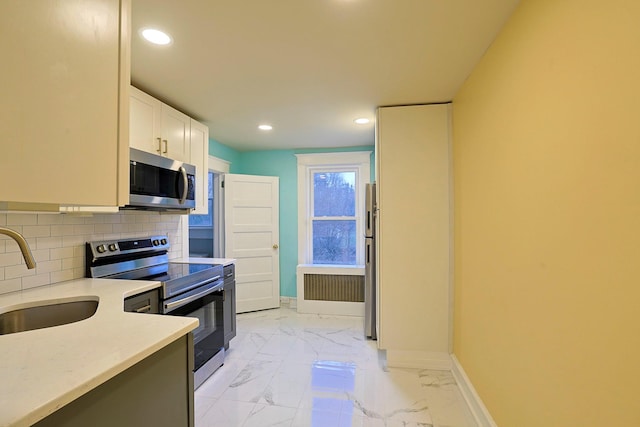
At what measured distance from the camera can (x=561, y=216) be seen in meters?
1.14

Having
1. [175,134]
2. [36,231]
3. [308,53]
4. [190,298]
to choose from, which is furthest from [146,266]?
[308,53]

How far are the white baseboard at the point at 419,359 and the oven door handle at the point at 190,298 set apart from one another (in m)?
1.56

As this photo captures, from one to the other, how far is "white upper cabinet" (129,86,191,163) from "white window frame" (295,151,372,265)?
1.85 m

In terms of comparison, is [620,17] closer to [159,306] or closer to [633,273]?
[633,273]

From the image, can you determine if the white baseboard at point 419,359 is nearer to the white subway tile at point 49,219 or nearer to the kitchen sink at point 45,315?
the kitchen sink at point 45,315

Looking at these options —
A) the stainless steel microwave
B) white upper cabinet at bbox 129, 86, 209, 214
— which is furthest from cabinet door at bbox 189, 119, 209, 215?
the stainless steel microwave

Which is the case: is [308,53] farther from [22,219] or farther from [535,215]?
[22,219]

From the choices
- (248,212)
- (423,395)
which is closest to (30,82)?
(423,395)

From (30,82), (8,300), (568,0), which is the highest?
(568,0)

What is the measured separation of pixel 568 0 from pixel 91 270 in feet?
9.19

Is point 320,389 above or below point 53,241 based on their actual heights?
below

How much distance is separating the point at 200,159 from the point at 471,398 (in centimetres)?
292

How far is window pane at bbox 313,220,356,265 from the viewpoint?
14.2ft

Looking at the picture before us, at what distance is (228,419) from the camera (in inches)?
77.1
